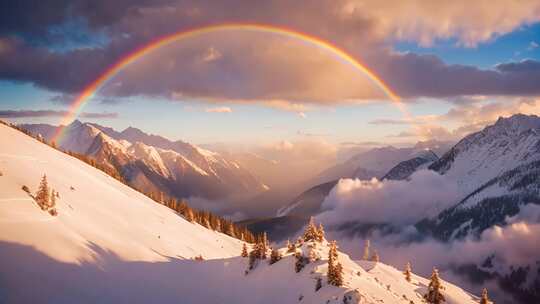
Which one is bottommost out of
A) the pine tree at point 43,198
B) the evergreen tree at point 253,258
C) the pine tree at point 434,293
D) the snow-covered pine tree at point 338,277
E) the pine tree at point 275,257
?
the pine tree at point 434,293

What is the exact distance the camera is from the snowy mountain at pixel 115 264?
51.4 meters

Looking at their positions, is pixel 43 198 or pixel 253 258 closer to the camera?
pixel 43 198

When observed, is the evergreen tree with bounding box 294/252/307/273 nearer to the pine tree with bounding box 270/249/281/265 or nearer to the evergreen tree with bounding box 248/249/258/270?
the pine tree with bounding box 270/249/281/265

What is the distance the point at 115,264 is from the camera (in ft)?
216

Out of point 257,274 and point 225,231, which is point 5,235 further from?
point 225,231

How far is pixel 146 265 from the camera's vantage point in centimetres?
7212

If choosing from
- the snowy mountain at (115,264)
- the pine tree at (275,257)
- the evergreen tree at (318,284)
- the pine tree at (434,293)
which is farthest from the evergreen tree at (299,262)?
the pine tree at (434,293)

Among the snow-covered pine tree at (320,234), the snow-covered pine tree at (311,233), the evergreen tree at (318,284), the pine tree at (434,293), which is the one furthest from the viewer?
the snow-covered pine tree at (311,233)

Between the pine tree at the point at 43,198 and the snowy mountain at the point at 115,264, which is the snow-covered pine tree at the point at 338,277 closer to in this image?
the snowy mountain at the point at 115,264

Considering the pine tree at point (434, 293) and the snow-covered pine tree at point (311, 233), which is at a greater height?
the snow-covered pine tree at point (311, 233)

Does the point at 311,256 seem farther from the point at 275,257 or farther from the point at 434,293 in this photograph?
the point at 434,293

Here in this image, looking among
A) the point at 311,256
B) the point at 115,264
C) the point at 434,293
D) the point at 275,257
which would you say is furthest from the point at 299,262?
the point at 115,264

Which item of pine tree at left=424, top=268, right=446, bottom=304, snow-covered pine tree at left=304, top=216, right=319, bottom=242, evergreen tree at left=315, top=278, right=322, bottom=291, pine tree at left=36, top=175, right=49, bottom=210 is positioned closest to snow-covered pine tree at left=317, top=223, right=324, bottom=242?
snow-covered pine tree at left=304, top=216, right=319, bottom=242

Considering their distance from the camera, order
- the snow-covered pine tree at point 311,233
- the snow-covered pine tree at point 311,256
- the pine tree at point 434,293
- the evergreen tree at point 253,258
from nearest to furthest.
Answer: the snow-covered pine tree at point 311,256, the pine tree at point 434,293, the evergreen tree at point 253,258, the snow-covered pine tree at point 311,233
